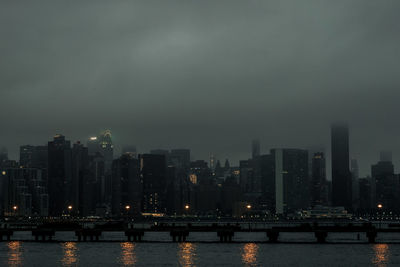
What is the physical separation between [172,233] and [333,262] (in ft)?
199

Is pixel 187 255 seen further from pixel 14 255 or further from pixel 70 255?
pixel 14 255

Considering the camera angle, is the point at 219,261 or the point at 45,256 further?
the point at 45,256

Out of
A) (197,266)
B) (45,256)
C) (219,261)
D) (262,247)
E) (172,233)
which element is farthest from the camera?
(172,233)

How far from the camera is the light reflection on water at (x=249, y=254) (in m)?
116

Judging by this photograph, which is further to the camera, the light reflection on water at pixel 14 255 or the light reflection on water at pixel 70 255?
the light reflection on water at pixel 14 255

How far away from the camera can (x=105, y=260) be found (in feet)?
398

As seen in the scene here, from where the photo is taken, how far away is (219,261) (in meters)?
119

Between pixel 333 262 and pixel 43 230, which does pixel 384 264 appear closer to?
pixel 333 262

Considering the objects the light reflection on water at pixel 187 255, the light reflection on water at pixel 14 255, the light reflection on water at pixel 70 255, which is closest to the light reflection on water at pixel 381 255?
the light reflection on water at pixel 187 255

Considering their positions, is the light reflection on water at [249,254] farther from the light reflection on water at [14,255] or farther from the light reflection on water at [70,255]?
the light reflection on water at [14,255]

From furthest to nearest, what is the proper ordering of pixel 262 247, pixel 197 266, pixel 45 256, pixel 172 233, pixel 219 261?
pixel 172 233 → pixel 262 247 → pixel 45 256 → pixel 219 261 → pixel 197 266

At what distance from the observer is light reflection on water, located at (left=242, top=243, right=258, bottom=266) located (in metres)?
116

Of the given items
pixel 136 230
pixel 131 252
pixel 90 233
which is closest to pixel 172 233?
pixel 136 230

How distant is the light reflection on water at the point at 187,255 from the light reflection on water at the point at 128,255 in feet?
27.4
